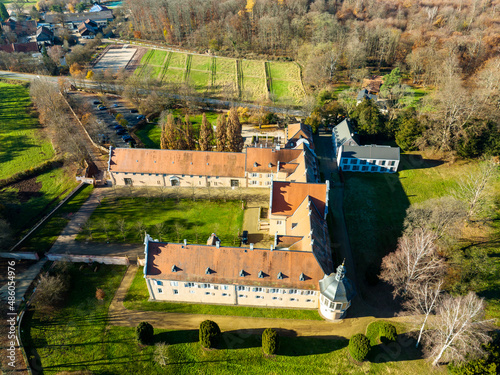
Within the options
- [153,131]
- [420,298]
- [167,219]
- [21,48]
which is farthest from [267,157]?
[21,48]

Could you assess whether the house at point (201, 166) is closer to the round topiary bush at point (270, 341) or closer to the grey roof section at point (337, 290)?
the grey roof section at point (337, 290)

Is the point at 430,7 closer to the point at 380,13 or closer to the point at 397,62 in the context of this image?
the point at 380,13

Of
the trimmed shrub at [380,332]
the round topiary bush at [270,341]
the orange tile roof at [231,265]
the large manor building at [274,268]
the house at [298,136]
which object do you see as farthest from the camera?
the house at [298,136]

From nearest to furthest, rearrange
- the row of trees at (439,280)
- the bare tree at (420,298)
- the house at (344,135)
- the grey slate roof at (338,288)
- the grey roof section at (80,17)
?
the row of trees at (439,280)
the grey slate roof at (338,288)
the bare tree at (420,298)
the house at (344,135)
the grey roof section at (80,17)

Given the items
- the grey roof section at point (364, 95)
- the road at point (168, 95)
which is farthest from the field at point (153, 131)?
the grey roof section at point (364, 95)

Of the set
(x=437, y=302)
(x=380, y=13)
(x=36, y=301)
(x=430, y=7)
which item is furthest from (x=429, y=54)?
(x=36, y=301)

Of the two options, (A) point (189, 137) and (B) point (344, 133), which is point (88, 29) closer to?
(A) point (189, 137)

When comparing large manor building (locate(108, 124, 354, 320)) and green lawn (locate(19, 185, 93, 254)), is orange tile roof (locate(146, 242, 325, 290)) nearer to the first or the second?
large manor building (locate(108, 124, 354, 320))

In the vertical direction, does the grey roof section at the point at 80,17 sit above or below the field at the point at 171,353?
above
